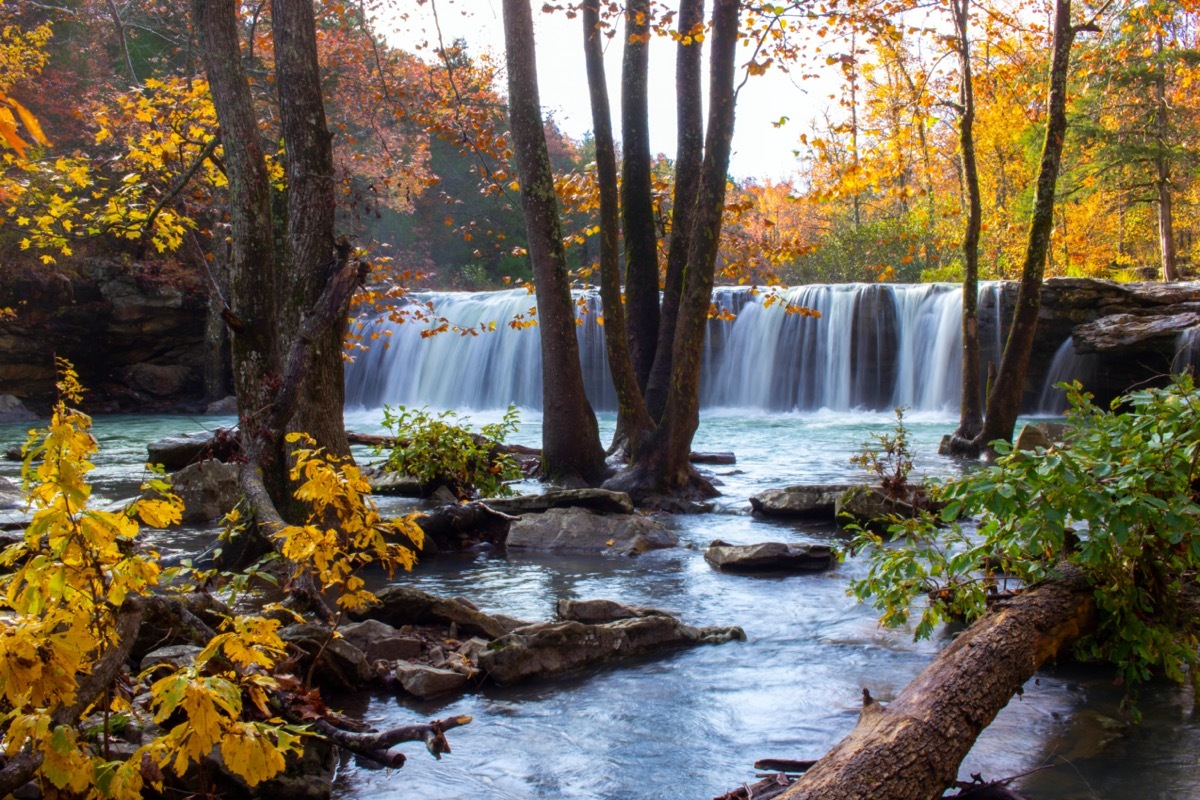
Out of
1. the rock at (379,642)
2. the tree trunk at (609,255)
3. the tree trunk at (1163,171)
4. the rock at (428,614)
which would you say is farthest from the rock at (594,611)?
the tree trunk at (1163,171)

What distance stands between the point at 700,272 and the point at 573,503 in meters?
2.70

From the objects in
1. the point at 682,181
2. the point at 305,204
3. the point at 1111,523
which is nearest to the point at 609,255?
the point at 682,181

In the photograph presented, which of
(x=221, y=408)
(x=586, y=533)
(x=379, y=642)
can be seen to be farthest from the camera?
(x=221, y=408)

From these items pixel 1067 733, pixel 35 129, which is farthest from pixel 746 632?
pixel 35 129

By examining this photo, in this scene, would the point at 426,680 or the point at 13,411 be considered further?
the point at 13,411

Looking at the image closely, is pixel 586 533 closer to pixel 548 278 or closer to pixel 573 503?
pixel 573 503

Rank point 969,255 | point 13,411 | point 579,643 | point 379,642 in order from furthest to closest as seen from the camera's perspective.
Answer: point 13,411
point 969,255
point 579,643
point 379,642

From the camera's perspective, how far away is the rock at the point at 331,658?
4.28 meters

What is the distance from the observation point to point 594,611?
5.54 m

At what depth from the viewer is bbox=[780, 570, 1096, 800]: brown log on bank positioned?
8.74 ft

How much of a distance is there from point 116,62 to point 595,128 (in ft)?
67.5

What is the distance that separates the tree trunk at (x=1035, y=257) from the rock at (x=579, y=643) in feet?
22.0

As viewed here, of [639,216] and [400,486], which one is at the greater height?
[639,216]

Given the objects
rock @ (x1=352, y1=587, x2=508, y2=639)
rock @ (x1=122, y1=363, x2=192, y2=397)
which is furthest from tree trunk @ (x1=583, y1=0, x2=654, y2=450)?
rock @ (x1=122, y1=363, x2=192, y2=397)
